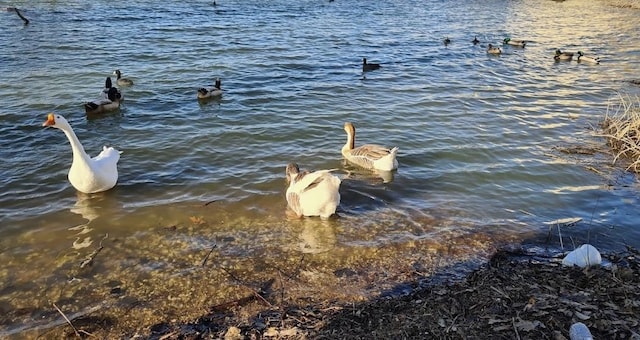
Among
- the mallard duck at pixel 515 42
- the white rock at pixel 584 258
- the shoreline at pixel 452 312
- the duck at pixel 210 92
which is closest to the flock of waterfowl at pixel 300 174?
the shoreline at pixel 452 312

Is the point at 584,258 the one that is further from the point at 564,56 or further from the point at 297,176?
the point at 564,56

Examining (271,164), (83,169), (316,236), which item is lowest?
(316,236)

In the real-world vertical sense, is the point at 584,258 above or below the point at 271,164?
above

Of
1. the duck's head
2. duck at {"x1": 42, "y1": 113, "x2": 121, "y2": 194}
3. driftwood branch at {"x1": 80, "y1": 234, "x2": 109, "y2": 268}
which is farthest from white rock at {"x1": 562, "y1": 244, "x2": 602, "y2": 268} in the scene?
the duck's head

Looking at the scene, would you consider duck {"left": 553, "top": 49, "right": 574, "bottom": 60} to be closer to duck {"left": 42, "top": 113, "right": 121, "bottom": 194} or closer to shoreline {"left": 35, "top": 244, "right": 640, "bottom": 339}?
shoreline {"left": 35, "top": 244, "right": 640, "bottom": 339}

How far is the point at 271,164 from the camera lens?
33.9 feet

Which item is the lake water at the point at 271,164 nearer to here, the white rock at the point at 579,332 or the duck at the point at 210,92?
the duck at the point at 210,92

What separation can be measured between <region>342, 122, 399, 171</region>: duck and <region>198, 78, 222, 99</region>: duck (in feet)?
16.2

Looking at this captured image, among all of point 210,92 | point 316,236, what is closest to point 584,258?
point 316,236

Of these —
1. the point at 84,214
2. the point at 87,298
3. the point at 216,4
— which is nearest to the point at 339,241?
the point at 87,298

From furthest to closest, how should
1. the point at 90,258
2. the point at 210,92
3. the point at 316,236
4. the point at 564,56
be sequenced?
the point at 564,56, the point at 210,92, the point at 316,236, the point at 90,258

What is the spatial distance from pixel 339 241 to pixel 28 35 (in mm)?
20838

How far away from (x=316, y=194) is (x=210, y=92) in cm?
772

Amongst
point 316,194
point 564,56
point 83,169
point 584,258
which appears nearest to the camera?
point 584,258
